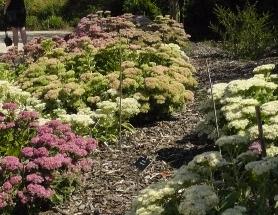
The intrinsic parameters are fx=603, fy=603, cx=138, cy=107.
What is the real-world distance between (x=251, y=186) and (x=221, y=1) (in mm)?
13900

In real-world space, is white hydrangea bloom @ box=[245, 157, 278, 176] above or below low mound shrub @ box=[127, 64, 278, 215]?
above

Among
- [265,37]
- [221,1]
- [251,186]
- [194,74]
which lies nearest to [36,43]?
[194,74]

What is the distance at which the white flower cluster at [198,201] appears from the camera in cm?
304

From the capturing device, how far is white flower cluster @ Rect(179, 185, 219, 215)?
3.04 metres

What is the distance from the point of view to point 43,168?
14.9ft

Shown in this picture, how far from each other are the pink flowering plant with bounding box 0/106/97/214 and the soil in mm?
173

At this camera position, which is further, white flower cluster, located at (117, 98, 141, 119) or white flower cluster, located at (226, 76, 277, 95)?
white flower cluster, located at (117, 98, 141, 119)

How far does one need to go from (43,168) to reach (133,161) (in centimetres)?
117

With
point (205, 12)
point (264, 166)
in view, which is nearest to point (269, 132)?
point (264, 166)

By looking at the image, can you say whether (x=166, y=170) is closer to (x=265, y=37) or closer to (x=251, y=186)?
(x=251, y=186)

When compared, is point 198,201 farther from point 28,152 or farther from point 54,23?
point 54,23

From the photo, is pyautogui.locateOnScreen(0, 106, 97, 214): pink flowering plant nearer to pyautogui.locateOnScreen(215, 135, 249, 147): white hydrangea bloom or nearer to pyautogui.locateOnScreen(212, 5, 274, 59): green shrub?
pyautogui.locateOnScreen(215, 135, 249, 147): white hydrangea bloom

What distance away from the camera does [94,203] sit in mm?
4711

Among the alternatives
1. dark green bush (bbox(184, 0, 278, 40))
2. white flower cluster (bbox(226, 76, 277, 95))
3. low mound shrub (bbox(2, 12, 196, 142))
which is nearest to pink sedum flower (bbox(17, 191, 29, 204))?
low mound shrub (bbox(2, 12, 196, 142))
